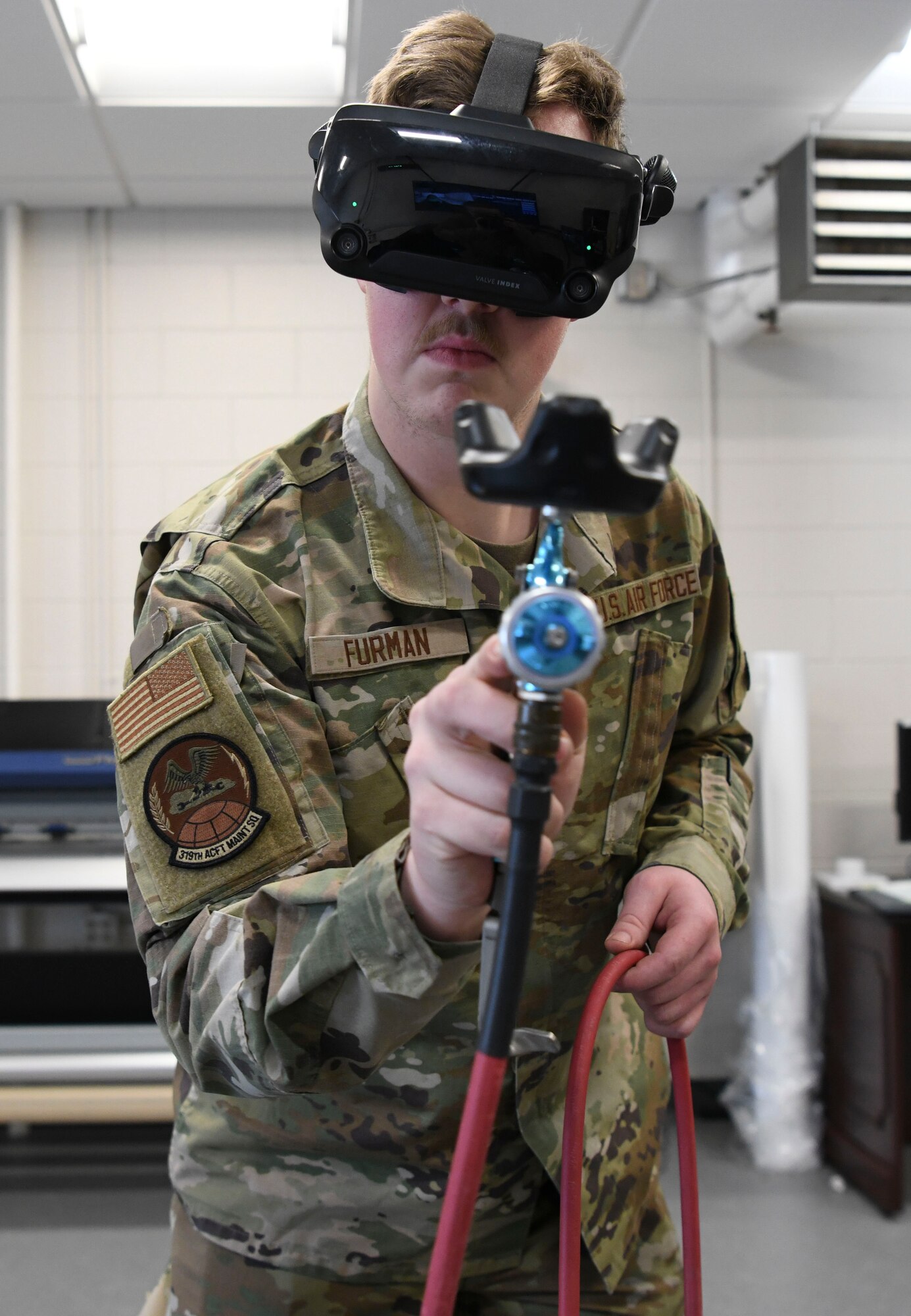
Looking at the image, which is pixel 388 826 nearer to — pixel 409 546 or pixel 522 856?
pixel 409 546

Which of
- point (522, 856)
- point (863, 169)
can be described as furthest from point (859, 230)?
point (522, 856)

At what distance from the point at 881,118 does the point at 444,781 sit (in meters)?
3.12

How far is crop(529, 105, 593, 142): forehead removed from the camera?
0.97 meters

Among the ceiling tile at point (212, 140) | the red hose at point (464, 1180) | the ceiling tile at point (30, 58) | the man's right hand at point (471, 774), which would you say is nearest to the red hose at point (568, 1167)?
the red hose at point (464, 1180)

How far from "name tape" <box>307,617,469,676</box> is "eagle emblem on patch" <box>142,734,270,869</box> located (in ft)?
0.51

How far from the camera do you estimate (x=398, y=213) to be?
0.80 m

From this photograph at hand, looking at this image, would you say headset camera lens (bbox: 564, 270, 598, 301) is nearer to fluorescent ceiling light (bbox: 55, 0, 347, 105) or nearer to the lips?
the lips

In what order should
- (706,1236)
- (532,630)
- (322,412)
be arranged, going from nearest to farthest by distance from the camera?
(532,630) → (706,1236) → (322,412)

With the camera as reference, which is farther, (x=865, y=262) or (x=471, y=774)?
(x=865, y=262)

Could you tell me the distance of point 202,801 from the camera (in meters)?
0.84

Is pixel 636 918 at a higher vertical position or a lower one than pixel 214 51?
lower

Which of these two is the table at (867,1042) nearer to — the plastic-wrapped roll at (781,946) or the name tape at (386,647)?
the plastic-wrapped roll at (781,946)

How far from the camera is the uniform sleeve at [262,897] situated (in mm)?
685

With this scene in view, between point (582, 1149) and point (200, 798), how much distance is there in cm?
38
